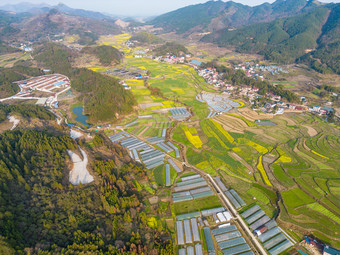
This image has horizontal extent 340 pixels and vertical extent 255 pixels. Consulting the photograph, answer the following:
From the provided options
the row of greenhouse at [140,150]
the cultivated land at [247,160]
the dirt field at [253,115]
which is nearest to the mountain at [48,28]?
the cultivated land at [247,160]

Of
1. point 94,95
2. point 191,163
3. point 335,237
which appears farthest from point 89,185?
point 94,95

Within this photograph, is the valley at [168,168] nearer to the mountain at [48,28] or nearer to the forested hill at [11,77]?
the forested hill at [11,77]

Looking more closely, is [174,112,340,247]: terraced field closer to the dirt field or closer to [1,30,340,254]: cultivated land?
[1,30,340,254]: cultivated land

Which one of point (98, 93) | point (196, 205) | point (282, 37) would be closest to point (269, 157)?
point (196, 205)

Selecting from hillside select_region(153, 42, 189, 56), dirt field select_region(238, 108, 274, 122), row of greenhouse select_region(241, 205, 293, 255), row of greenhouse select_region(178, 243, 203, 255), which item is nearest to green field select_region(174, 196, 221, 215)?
row of greenhouse select_region(241, 205, 293, 255)

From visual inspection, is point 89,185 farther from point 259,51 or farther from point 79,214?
point 259,51
